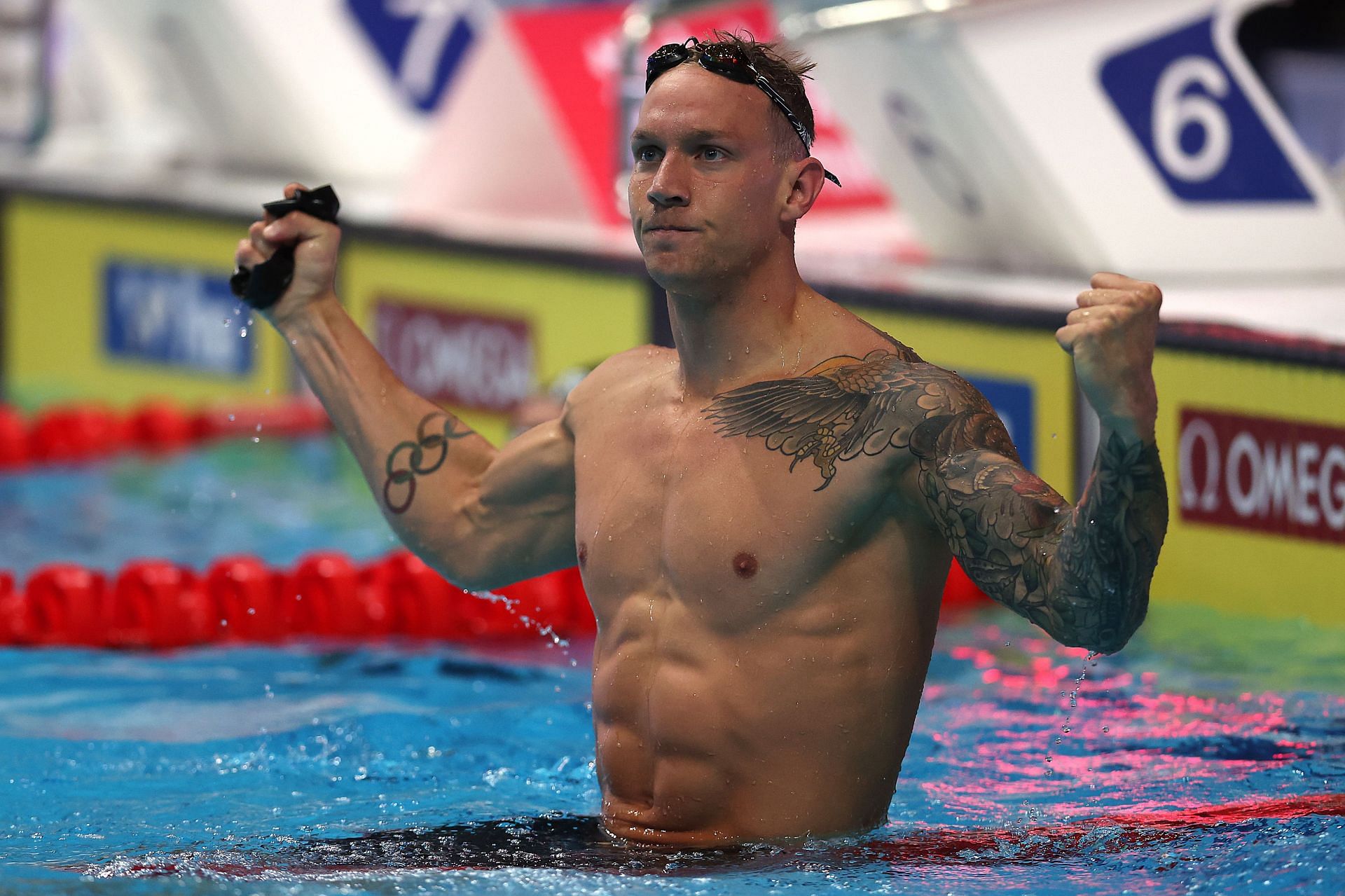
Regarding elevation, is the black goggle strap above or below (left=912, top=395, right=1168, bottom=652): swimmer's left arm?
above

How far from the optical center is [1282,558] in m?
4.68

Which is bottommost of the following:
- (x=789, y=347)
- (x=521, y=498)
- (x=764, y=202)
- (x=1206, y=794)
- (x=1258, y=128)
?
(x=1206, y=794)

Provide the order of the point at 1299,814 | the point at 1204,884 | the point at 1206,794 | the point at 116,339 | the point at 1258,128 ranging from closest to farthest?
the point at 1204,884
the point at 1299,814
the point at 1206,794
the point at 1258,128
the point at 116,339

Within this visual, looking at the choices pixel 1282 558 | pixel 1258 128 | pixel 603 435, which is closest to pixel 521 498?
pixel 603 435

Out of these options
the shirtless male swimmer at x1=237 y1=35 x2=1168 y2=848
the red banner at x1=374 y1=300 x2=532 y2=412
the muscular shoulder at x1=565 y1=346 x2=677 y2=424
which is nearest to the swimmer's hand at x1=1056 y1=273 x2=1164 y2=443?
the shirtless male swimmer at x1=237 y1=35 x2=1168 y2=848

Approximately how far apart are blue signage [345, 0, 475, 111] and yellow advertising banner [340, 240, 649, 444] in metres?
1.81

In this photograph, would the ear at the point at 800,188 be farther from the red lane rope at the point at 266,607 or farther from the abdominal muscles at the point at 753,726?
the red lane rope at the point at 266,607

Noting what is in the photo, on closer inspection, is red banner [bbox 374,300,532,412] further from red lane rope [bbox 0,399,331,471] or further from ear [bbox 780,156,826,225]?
ear [bbox 780,156,826,225]

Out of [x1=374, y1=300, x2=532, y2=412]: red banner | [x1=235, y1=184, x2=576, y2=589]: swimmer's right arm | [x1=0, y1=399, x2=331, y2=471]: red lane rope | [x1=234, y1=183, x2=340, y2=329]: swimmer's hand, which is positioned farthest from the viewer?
[x1=0, y1=399, x2=331, y2=471]: red lane rope

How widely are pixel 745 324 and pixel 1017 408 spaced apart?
8.74 feet

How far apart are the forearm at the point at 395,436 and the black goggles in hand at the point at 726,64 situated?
0.78m

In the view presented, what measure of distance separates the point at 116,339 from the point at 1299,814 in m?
6.63

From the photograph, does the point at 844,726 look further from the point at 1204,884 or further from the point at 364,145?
the point at 364,145

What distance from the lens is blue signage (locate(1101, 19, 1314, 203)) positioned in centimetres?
550
